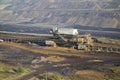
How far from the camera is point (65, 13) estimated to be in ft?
434

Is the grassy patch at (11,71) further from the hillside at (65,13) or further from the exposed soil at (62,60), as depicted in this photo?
the hillside at (65,13)

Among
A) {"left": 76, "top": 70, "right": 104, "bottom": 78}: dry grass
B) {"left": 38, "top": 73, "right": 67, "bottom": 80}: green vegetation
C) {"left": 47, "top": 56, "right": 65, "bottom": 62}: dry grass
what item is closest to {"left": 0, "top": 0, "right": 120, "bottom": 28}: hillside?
{"left": 47, "top": 56, "right": 65, "bottom": 62}: dry grass

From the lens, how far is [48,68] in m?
48.0

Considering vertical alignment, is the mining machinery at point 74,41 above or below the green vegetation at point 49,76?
above

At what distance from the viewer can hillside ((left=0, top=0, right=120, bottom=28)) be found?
118 meters

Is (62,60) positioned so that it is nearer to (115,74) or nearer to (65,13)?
(115,74)

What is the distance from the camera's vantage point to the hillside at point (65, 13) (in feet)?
386

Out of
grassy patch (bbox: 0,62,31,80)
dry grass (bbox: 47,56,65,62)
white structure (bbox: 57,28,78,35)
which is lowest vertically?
grassy patch (bbox: 0,62,31,80)

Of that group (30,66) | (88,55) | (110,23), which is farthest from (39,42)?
(110,23)

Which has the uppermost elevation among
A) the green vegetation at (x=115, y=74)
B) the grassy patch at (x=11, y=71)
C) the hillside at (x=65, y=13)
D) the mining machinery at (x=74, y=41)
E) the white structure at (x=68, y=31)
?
the hillside at (x=65, y=13)

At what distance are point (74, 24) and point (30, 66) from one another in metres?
71.1

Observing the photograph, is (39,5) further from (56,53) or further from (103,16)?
(56,53)

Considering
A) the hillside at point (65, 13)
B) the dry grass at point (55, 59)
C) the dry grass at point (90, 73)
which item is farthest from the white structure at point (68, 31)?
the hillside at point (65, 13)

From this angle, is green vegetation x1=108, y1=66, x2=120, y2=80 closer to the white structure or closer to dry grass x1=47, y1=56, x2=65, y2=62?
dry grass x1=47, y1=56, x2=65, y2=62
